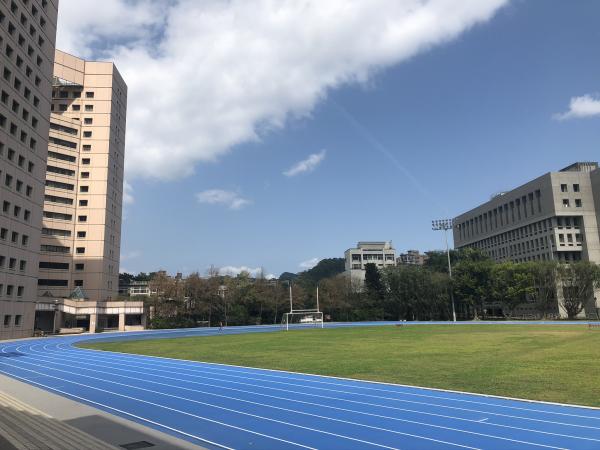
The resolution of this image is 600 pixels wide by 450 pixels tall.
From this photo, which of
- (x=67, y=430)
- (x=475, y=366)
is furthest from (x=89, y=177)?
(x=67, y=430)

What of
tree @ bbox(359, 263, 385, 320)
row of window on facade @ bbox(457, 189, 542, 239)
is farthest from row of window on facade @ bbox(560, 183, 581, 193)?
tree @ bbox(359, 263, 385, 320)

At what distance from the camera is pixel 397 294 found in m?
76.1

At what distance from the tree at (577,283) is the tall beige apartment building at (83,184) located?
2639 inches

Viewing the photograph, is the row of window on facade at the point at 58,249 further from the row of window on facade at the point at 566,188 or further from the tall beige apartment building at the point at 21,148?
the row of window on facade at the point at 566,188

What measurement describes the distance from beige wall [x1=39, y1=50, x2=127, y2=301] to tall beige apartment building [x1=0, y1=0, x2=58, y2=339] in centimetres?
2286

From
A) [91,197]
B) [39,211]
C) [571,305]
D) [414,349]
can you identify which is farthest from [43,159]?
[571,305]

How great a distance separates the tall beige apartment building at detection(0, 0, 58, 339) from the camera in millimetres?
41375

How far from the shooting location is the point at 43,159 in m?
48.2

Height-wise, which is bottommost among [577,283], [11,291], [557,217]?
[11,291]

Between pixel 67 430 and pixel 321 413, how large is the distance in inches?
188

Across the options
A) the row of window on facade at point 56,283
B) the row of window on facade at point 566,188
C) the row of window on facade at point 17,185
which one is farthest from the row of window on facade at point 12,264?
the row of window on facade at point 566,188

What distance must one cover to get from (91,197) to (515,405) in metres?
72.6

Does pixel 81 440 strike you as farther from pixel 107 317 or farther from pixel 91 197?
pixel 91 197

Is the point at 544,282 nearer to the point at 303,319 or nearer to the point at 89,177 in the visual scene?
the point at 303,319
